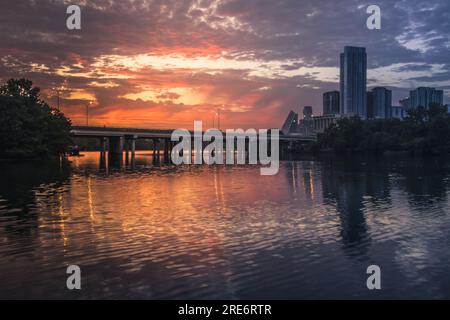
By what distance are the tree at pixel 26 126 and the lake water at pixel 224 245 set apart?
200 feet

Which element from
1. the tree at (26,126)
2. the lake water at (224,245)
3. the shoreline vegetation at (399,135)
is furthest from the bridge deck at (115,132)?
the lake water at (224,245)

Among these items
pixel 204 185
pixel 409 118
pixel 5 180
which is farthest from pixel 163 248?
pixel 409 118

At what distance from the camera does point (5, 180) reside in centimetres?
5388

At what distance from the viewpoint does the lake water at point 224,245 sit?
15.7 metres

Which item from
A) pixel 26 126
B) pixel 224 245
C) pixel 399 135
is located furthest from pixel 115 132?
pixel 224 245

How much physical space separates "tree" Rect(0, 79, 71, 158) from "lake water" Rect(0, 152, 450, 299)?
61.0 meters

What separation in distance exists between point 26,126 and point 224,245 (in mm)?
90249

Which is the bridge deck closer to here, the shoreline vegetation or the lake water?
the shoreline vegetation

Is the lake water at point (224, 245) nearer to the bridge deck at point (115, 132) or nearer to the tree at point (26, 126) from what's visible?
the tree at point (26, 126)

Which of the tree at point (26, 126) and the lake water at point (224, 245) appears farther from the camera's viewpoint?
the tree at point (26, 126)

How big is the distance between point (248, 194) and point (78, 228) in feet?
64.7

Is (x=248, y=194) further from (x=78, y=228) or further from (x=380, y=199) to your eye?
(x=78, y=228)

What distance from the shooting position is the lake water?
15.7 meters
